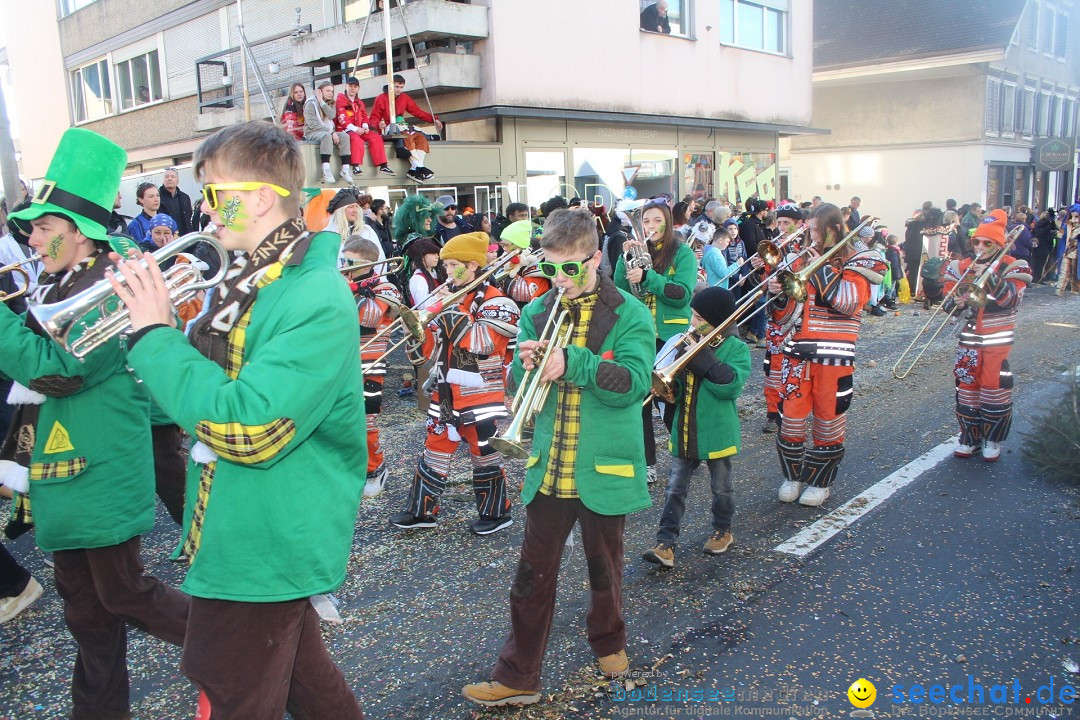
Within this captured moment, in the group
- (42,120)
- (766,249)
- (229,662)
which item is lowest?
(229,662)

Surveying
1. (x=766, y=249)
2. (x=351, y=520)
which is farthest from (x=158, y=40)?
(x=351, y=520)

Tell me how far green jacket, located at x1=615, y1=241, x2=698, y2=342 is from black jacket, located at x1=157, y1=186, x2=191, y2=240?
593 cm

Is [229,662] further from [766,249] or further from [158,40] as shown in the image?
[158,40]

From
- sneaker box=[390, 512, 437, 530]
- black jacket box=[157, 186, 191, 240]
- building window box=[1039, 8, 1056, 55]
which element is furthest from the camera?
building window box=[1039, 8, 1056, 55]

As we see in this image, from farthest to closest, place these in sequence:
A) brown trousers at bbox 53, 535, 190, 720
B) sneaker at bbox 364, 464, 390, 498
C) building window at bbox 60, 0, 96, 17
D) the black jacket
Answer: building window at bbox 60, 0, 96, 17
the black jacket
sneaker at bbox 364, 464, 390, 498
brown trousers at bbox 53, 535, 190, 720

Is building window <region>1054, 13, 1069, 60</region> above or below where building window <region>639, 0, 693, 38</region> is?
above

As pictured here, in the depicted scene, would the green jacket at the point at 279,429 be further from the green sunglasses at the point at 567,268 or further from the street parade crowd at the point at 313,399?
the green sunglasses at the point at 567,268

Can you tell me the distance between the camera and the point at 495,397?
5.12 meters

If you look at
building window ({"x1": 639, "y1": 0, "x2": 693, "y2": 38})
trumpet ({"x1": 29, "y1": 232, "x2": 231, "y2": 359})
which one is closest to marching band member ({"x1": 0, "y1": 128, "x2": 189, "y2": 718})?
trumpet ({"x1": 29, "y1": 232, "x2": 231, "y2": 359})

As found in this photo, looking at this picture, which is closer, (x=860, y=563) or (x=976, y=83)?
(x=860, y=563)

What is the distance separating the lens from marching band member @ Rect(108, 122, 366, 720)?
1980mm

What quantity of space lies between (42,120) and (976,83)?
28.7 meters

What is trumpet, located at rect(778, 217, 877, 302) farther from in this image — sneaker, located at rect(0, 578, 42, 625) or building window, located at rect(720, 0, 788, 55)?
building window, located at rect(720, 0, 788, 55)

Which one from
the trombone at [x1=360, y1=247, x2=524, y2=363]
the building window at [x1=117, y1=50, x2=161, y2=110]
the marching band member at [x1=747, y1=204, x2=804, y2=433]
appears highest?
the building window at [x1=117, y1=50, x2=161, y2=110]
